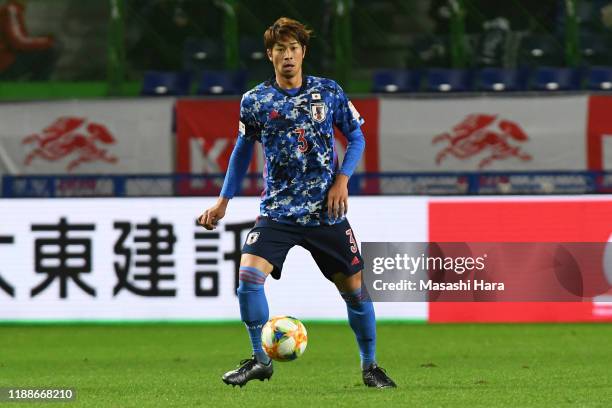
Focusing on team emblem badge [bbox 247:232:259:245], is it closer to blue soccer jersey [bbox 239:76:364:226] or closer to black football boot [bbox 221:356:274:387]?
blue soccer jersey [bbox 239:76:364:226]

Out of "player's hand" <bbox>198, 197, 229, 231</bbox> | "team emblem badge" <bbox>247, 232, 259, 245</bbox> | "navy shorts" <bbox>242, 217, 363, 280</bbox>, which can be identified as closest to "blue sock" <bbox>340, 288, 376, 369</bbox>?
"navy shorts" <bbox>242, 217, 363, 280</bbox>

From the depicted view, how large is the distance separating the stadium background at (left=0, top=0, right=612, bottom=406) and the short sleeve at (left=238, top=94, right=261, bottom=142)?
1349mm

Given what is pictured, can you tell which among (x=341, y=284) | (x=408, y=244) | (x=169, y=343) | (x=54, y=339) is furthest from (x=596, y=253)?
(x=341, y=284)

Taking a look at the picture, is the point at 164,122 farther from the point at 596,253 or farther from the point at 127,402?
the point at 127,402

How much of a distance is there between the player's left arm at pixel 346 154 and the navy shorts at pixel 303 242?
13cm

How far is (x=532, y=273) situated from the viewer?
12.7m

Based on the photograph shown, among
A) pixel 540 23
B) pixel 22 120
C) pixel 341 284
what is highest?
pixel 540 23

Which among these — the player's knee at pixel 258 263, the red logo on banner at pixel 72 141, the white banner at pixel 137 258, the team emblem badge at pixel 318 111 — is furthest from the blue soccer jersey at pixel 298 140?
the red logo on banner at pixel 72 141

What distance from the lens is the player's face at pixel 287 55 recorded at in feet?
22.4

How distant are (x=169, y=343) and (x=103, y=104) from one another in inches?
351

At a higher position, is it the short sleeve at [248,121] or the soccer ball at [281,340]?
the short sleeve at [248,121]

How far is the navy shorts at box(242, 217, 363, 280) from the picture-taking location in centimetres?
708

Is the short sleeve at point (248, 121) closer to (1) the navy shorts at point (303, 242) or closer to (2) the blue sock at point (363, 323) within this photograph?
(1) the navy shorts at point (303, 242)

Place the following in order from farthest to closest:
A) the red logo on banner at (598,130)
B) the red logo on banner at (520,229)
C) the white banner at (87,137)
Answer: the white banner at (87,137) → the red logo on banner at (598,130) → the red logo on banner at (520,229)
